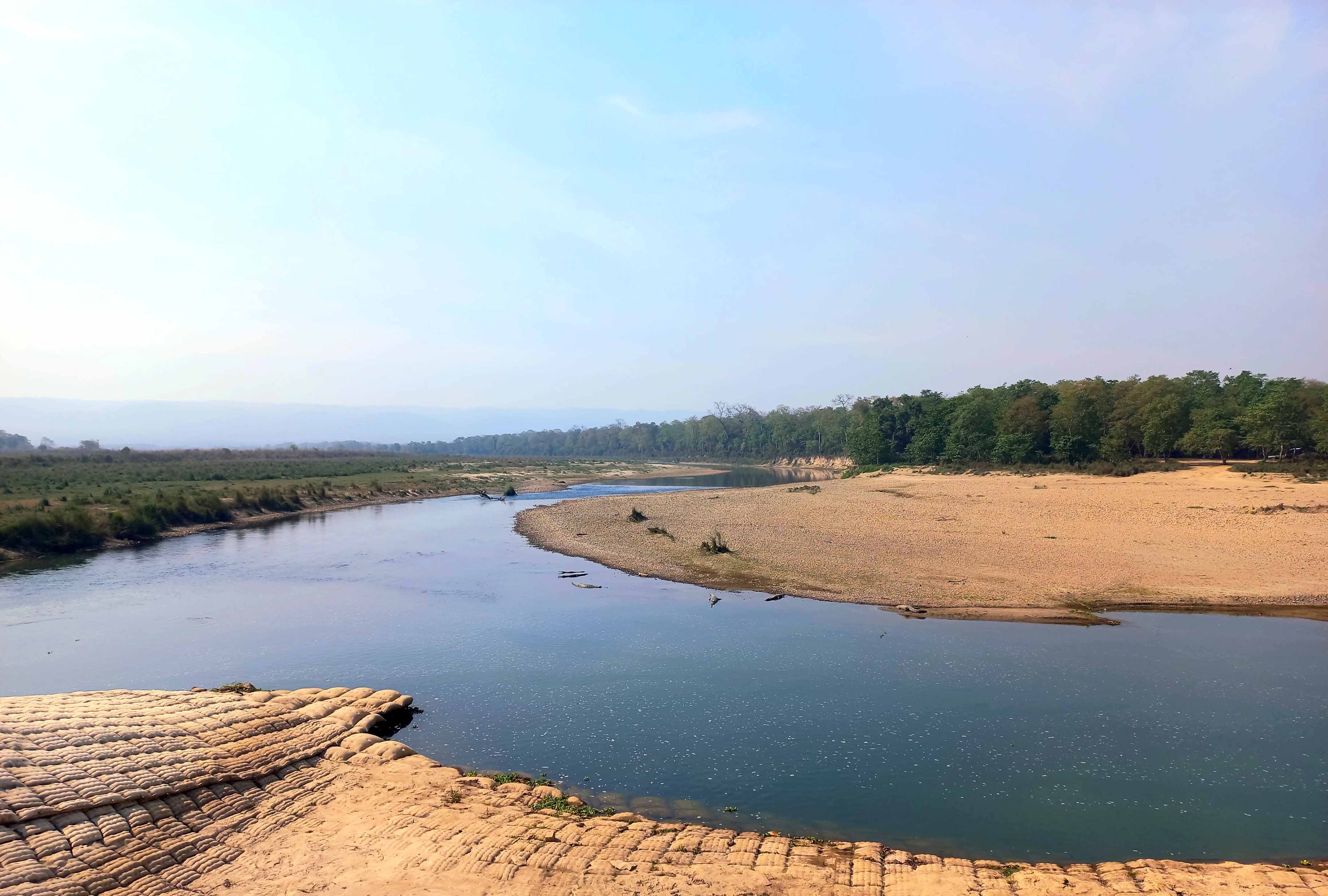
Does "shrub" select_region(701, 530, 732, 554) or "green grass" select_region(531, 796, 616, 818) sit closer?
"green grass" select_region(531, 796, 616, 818)

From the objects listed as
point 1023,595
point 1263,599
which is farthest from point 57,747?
point 1263,599

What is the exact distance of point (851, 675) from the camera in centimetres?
1561

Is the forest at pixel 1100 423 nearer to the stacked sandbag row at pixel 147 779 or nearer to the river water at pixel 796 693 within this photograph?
the river water at pixel 796 693

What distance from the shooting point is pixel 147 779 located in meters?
9.58

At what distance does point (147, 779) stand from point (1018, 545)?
28795 mm

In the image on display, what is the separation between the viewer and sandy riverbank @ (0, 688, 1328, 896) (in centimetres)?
792

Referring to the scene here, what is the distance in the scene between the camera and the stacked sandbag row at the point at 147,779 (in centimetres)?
792

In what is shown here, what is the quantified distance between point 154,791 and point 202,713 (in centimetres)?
303

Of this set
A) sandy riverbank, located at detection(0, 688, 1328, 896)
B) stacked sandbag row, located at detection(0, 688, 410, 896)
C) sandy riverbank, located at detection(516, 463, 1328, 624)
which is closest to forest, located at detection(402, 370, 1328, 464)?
sandy riverbank, located at detection(516, 463, 1328, 624)

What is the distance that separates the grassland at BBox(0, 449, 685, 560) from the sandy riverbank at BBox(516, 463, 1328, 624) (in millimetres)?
19562

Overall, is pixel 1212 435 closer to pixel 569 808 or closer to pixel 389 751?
pixel 569 808

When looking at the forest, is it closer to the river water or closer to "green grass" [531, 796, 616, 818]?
the river water

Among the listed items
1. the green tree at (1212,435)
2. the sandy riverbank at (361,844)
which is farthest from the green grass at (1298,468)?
the sandy riverbank at (361,844)

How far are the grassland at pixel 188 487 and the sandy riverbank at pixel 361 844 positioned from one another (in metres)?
28.3
